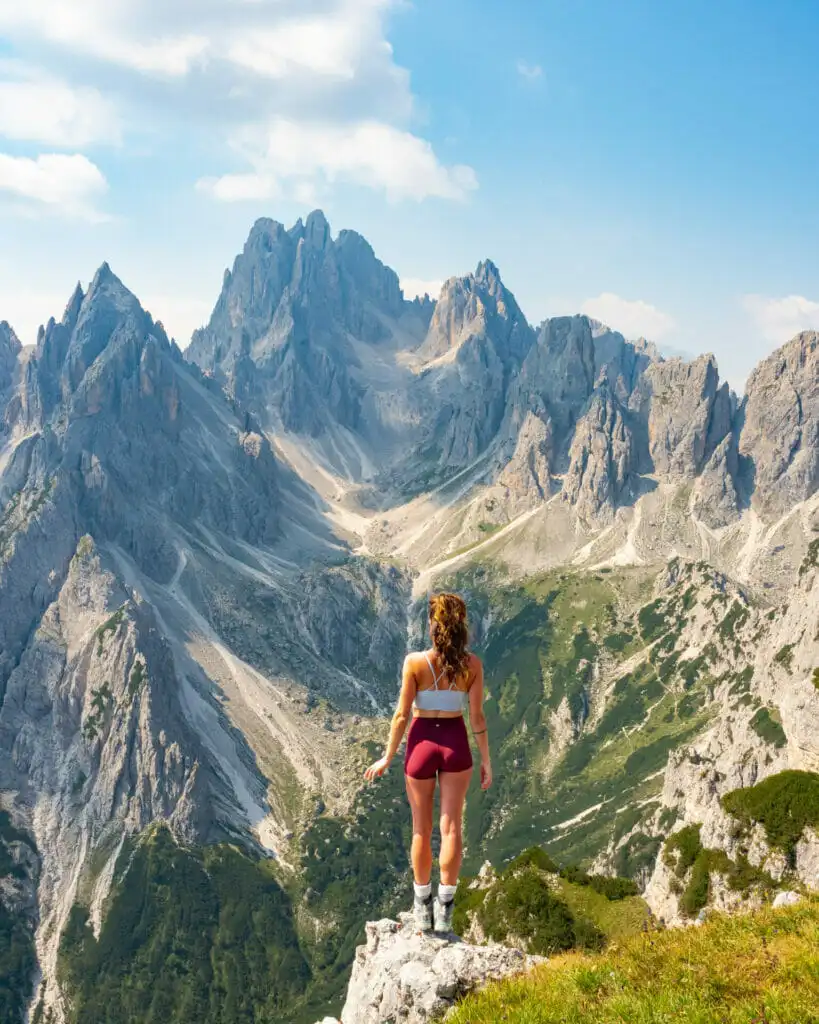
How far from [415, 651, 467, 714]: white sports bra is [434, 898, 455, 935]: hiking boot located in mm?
5170

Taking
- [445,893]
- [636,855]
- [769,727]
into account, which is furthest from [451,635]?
[636,855]

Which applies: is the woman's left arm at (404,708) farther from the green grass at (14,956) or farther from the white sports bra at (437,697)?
the green grass at (14,956)

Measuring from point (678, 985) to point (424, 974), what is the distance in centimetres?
627

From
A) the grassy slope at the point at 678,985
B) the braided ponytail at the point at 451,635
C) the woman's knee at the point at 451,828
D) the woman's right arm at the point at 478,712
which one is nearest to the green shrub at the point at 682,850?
the grassy slope at the point at 678,985

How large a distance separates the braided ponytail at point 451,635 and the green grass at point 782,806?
56.6 m

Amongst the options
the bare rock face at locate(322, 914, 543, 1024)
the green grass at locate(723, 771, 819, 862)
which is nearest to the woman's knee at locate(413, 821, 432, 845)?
the bare rock face at locate(322, 914, 543, 1024)

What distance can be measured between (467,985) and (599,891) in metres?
51.3

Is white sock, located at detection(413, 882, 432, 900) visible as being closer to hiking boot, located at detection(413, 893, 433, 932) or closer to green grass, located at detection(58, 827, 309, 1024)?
hiking boot, located at detection(413, 893, 433, 932)

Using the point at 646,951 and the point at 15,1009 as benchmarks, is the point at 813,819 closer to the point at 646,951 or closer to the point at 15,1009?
the point at 646,951

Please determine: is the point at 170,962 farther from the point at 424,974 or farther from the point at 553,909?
the point at 424,974

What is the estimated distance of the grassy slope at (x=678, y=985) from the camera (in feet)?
39.9

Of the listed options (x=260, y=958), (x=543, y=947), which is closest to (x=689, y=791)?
(x=543, y=947)

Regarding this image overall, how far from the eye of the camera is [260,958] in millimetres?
192625

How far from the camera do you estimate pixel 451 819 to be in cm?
1759
